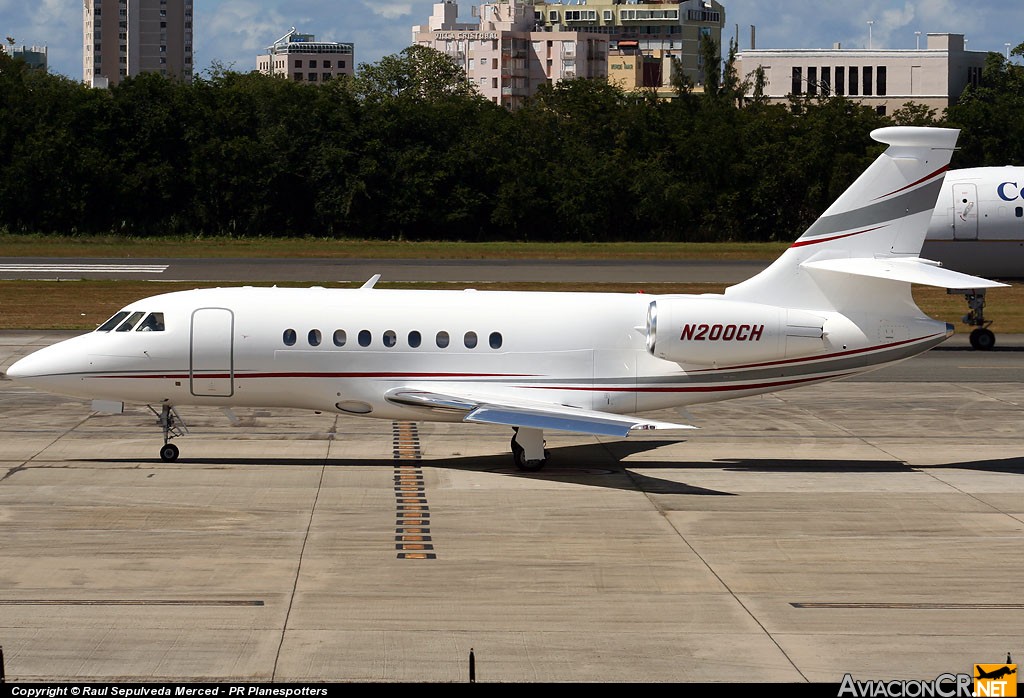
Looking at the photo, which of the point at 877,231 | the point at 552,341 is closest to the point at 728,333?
the point at 552,341

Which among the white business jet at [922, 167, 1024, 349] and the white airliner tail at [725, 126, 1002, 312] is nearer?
the white airliner tail at [725, 126, 1002, 312]

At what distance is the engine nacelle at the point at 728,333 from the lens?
21.9m

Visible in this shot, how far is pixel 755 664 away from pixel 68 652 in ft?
21.7

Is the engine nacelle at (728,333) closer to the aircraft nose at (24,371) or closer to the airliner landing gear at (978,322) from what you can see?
the aircraft nose at (24,371)

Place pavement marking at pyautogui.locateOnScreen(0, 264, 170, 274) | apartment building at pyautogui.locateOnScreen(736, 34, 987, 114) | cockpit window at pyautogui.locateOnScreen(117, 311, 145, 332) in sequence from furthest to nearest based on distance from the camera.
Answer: apartment building at pyautogui.locateOnScreen(736, 34, 987, 114)
pavement marking at pyautogui.locateOnScreen(0, 264, 170, 274)
cockpit window at pyautogui.locateOnScreen(117, 311, 145, 332)

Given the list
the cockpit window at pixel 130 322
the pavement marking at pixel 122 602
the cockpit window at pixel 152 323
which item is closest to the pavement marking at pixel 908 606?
the pavement marking at pixel 122 602

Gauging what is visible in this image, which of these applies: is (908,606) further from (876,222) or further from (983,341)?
(983,341)

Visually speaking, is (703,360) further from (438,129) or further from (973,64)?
(973,64)

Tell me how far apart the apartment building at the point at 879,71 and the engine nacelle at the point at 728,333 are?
4859 inches

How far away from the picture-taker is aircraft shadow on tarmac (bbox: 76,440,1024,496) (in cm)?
2144

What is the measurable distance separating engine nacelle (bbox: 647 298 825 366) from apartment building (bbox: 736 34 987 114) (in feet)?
405

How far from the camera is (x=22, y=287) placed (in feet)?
167

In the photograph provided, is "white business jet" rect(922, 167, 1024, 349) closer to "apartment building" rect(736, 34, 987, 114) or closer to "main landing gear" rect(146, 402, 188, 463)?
"main landing gear" rect(146, 402, 188, 463)

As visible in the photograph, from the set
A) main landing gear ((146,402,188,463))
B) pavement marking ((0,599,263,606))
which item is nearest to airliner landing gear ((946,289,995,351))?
main landing gear ((146,402,188,463))
